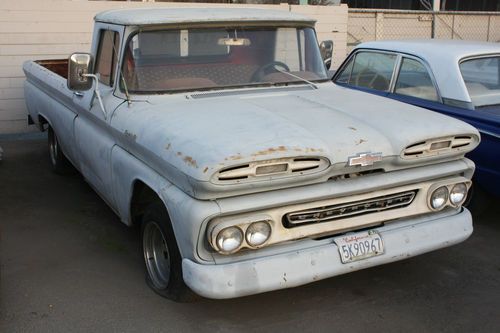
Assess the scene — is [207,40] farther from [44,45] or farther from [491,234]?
[44,45]

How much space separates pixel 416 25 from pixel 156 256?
10.3m

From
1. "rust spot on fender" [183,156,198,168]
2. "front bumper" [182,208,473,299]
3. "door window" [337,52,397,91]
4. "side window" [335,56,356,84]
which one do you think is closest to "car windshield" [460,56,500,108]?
"door window" [337,52,397,91]

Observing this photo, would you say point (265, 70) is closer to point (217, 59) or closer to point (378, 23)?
point (217, 59)

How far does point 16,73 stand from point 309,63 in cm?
549

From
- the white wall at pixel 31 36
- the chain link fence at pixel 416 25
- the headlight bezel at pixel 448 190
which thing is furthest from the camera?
Result: the chain link fence at pixel 416 25

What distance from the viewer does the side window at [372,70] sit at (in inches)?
244

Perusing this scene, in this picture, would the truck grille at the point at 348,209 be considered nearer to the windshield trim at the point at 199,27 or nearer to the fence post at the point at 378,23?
the windshield trim at the point at 199,27

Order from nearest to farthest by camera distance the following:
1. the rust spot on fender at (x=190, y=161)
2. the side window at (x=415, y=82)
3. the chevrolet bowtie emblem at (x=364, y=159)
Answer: the rust spot on fender at (x=190, y=161), the chevrolet bowtie emblem at (x=364, y=159), the side window at (x=415, y=82)

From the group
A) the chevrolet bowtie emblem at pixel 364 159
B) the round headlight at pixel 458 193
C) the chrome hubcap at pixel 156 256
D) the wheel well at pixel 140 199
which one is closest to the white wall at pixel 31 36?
the wheel well at pixel 140 199

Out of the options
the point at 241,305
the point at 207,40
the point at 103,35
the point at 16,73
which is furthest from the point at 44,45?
the point at 241,305

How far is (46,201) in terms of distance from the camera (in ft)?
19.7

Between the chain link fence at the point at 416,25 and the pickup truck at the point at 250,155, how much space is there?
7.28 metres

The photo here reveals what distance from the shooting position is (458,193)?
3.92m

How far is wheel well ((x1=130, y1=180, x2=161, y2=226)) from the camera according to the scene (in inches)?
157
